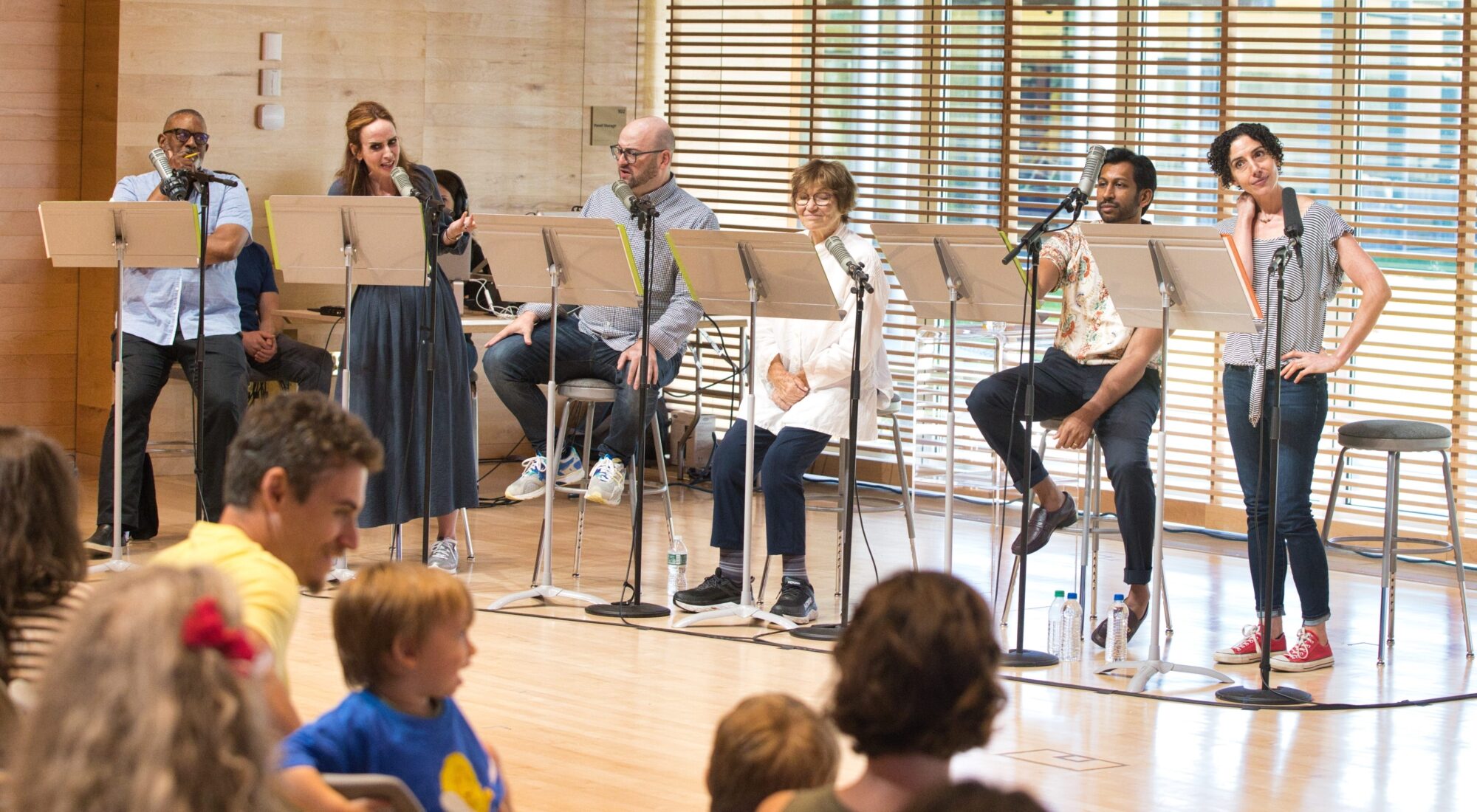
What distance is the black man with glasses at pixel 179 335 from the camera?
588cm

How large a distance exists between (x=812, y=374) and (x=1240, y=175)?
1327 millimetres

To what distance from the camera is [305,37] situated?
747 centimetres

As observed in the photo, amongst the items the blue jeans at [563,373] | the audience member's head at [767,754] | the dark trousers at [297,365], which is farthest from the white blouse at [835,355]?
the audience member's head at [767,754]

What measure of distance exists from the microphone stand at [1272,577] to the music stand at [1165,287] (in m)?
0.09

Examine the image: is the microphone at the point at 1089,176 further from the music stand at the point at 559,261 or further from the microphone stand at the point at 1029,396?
the music stand at the point at 559,261

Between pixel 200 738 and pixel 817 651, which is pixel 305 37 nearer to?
pixel 817 651

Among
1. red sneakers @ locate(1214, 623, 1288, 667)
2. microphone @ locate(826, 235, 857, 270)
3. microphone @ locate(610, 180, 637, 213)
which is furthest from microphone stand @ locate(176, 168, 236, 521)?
red sneakers @ locate(1214, 623, 1288, 667)

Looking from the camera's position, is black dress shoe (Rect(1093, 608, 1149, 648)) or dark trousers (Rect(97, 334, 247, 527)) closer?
black dress shoe (Rect(1093, 608, 1149, 648))

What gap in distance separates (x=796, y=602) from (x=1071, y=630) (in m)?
0.82

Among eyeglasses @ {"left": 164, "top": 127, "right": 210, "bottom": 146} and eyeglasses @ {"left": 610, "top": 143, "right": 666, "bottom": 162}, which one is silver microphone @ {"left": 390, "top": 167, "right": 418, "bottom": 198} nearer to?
eyeglasses @ {"left": 610, "top": 143, "right": 666, "bottom": 162}

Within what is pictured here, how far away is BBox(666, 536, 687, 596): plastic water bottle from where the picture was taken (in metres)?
5.32

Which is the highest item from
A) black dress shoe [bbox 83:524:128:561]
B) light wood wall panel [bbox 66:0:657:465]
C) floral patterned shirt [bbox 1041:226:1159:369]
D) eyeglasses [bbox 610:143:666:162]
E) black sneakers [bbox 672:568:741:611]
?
light wood wall panel [bbox 66:0:657:465]

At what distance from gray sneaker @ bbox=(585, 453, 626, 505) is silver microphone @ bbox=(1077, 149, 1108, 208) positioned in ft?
6.41

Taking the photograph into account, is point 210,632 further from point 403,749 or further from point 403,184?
point 403,184
